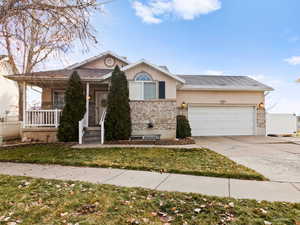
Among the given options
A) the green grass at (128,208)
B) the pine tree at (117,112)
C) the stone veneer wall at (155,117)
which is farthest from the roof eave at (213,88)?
the green grass at (128,208)

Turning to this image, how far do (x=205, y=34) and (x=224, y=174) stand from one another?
12.7 m

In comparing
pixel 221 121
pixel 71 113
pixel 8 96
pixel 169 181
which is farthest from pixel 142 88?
pixel 8 96

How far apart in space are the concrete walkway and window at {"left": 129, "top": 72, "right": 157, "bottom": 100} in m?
6.00

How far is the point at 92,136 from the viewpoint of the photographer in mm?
9875

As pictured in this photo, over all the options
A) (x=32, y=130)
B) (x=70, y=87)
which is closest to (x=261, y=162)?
(x=70, y=87)

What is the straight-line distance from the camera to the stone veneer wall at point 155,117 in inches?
409

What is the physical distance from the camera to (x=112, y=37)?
24.3ft

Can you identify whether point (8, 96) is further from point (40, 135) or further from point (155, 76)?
point (155, 76)

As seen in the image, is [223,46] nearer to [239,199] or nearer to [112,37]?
[112,37]

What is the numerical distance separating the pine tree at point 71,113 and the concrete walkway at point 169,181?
398 cm

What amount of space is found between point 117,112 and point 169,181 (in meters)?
6.05

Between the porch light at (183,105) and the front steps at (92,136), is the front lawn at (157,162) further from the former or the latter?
the porch light at (183,105)

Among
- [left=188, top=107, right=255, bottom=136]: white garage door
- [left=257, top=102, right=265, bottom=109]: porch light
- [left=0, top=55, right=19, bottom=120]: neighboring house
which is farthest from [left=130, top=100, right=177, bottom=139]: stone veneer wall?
[left=0, top=55, right=19, bottom=120]: neighboring house

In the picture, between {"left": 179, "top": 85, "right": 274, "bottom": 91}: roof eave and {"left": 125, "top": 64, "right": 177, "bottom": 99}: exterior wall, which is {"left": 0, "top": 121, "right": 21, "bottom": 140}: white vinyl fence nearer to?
{"left": 125, "top": 64, "right": 177, "bottom": 99}: exterior wall
